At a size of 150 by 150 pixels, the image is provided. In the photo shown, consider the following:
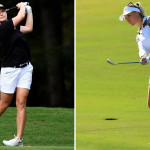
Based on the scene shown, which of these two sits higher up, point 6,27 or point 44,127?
point 6,27

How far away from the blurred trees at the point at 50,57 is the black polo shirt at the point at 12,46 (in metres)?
8.22

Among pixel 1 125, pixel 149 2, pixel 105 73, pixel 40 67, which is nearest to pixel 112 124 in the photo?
pixel 1 125

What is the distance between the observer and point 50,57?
14.8 meters

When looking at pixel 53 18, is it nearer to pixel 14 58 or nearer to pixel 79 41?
pixel 79 41

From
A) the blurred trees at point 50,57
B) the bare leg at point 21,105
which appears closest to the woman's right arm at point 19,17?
the bare leg at point 21,105

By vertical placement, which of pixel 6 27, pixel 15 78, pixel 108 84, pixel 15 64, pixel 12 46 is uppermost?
pixel 6 27

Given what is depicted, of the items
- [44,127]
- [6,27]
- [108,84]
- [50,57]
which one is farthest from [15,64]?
[50,57]

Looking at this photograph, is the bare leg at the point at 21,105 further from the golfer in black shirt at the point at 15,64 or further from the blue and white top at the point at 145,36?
the blue and white top at the point at 145,36

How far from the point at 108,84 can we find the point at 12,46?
115 inches

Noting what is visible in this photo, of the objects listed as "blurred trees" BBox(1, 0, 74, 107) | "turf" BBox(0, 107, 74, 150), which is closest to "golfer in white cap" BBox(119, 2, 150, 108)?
"turf" BBox(0, 107, 74, 150)

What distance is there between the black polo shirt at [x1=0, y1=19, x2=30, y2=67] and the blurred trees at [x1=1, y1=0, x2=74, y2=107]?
324 inches

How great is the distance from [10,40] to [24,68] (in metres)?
0.30

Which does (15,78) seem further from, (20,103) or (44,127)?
(44,127)

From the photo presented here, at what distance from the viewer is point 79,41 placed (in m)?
10.6
